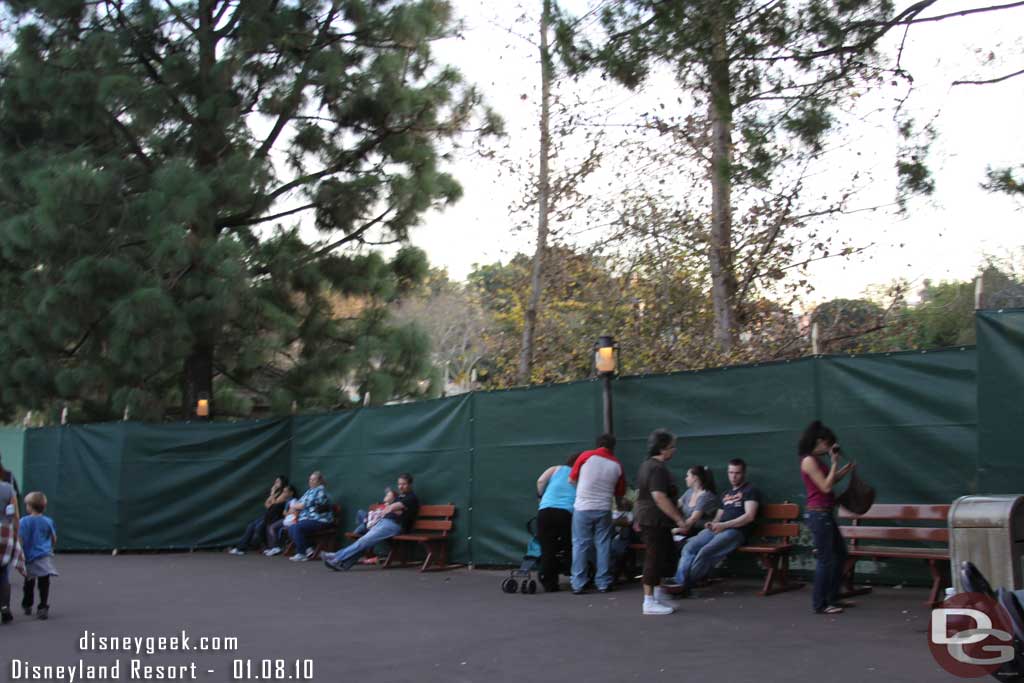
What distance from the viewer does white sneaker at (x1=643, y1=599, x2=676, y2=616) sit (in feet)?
30.9

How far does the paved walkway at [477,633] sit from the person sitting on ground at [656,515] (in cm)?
28

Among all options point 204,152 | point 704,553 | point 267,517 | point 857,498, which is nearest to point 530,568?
point 704,553

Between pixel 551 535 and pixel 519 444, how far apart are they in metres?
2.03

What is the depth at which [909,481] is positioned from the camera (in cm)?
1002

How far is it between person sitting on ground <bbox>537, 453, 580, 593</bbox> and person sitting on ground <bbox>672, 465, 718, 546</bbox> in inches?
48.7

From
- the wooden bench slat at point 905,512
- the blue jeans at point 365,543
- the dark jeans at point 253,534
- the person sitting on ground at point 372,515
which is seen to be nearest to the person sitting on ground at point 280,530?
the dark jeans at point 253,534

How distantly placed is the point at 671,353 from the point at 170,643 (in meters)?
13.1

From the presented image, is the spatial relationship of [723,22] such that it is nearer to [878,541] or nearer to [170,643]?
[878,541]

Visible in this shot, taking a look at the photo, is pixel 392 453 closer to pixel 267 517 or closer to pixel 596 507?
pixel 267 517

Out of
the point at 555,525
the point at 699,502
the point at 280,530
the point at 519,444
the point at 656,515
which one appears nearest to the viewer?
the point at 656,515

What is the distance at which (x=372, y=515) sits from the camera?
49.3 feet

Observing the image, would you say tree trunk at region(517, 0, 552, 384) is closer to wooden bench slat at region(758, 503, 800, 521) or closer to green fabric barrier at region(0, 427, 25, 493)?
green fabric barrier at region(0, 427, 25, 493)

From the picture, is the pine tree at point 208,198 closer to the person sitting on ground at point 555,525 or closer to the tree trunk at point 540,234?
the tree trunk at point 540,234

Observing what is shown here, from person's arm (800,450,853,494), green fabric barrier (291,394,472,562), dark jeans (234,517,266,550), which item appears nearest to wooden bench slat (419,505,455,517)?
green fabric barrier (291,394,472,562)
